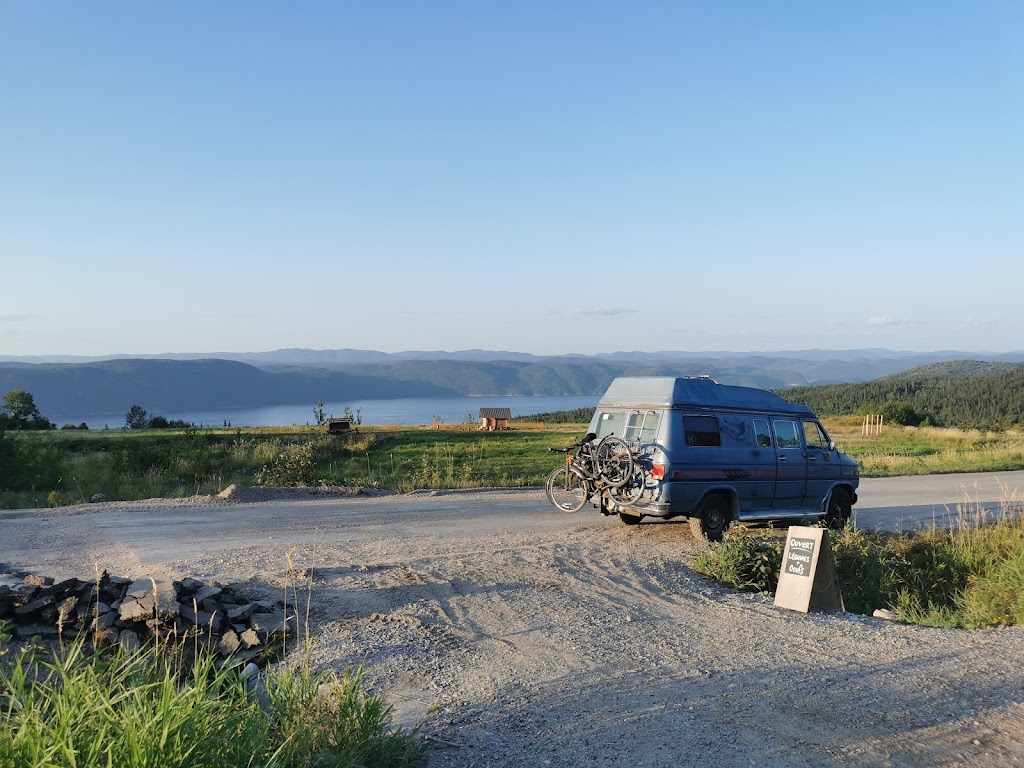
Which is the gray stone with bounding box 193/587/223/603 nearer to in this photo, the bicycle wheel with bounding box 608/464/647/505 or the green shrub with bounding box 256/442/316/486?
the bicycle wheel with bounding box 608/464/647/505

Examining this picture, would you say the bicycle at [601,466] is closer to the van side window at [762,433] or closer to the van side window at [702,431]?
the van side window at [702,431]

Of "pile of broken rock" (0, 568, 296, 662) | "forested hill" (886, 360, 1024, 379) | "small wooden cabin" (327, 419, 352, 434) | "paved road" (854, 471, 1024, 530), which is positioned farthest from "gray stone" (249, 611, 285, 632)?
"forested hill" (886, 360, 1024, 379)

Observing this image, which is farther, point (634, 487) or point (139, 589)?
point (634, 487)

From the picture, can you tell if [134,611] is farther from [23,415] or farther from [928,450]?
[23,415]

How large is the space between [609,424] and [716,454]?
1.86 meters

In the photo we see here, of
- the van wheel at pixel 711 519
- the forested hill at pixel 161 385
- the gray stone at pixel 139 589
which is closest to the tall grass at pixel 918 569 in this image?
the van wheel at pixel 711 519

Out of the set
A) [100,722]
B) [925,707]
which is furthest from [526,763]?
[925,707]

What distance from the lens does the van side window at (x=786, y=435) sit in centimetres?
1330

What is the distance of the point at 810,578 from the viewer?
30.1ft

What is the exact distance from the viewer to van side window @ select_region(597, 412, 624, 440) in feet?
42.7

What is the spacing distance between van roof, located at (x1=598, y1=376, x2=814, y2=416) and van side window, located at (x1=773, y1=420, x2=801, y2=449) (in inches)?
8.4

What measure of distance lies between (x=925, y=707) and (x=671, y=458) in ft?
19.7

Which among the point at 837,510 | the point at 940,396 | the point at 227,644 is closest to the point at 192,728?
the point at 227,644

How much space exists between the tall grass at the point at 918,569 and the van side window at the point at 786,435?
1.58 m
